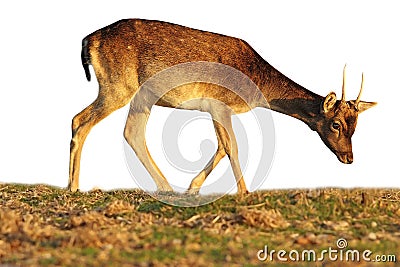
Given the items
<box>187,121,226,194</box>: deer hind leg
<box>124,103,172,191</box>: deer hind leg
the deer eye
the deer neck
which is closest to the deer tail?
<box>124,103,172,191</box>: deer hind leg

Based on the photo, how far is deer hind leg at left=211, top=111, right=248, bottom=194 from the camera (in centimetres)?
1146

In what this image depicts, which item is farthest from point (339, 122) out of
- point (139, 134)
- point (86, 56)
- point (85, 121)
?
point (86, 56)

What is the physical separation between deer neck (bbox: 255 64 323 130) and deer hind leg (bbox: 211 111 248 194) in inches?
42.1

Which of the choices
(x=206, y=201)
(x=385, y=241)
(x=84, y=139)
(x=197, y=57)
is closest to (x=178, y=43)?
(x=197, y=57)

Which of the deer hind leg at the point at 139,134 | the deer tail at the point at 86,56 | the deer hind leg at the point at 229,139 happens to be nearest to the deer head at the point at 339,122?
the deer hind leg at the point at 229,139

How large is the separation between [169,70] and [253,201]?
375 cm

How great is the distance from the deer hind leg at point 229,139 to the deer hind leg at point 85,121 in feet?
5.39

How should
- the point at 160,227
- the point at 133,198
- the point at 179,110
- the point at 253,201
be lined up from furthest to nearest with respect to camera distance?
the point at 179,110 → the point at 133,198 → the point at 253,201 → the point at 160,227

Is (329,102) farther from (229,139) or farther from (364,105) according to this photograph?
(229,139)

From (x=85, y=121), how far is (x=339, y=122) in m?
4.30

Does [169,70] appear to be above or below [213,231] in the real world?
above

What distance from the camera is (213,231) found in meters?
7.95

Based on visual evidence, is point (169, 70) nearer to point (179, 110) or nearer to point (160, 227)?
point (179, 110)

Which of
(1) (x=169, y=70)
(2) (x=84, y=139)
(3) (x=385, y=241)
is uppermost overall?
(1) (x=169, y=70)
